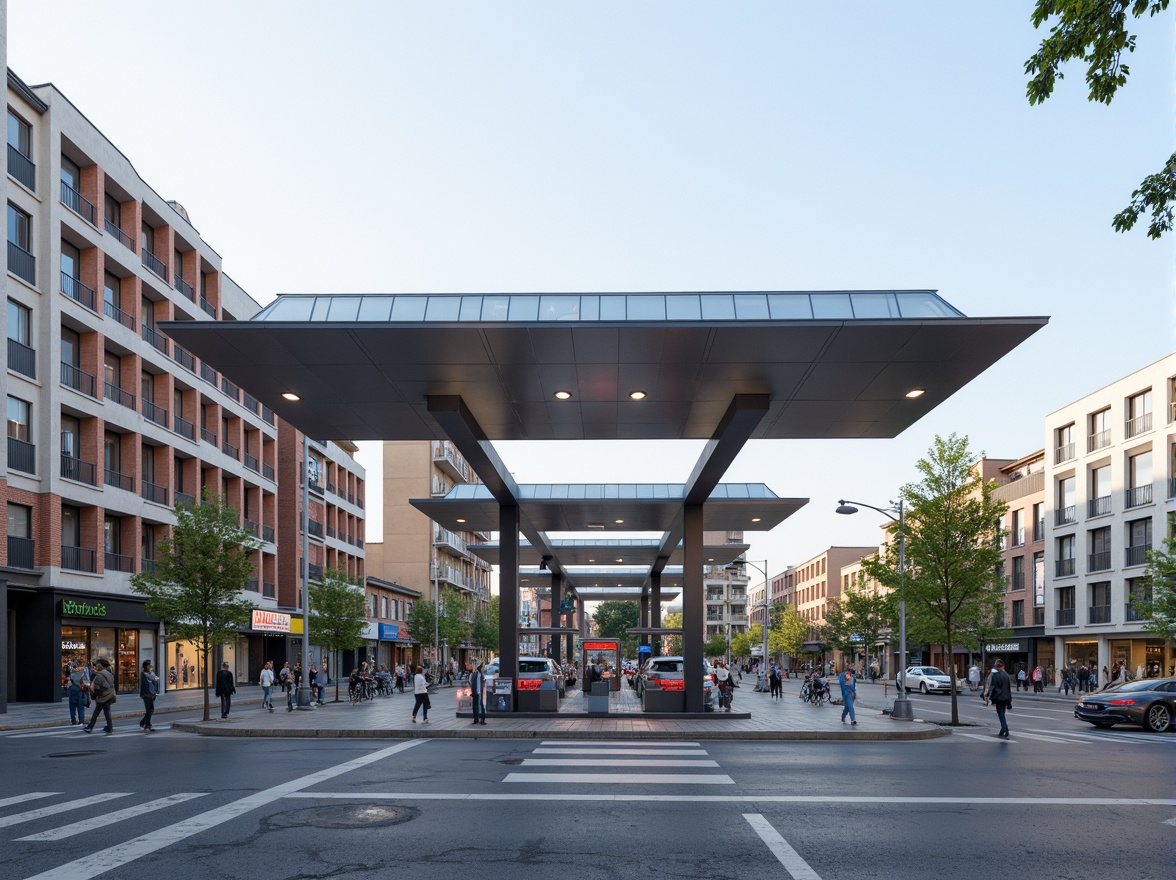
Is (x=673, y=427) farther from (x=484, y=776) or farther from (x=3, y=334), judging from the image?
(x=3, y=334)

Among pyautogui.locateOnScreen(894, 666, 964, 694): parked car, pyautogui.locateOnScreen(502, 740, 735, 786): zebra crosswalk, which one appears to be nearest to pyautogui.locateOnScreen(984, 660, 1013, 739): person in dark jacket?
pyautogui.locateOnScreen(502, 740, 735, 786): zebra crosswalk

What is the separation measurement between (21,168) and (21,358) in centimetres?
646

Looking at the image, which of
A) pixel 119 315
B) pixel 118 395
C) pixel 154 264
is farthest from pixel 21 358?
pixel 154 264

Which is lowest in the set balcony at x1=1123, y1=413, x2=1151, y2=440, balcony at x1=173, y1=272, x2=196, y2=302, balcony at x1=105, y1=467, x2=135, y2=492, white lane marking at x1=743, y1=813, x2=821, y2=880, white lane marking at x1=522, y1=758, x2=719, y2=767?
white lane marking at x1=522, y1=758, x2=719, y2=767

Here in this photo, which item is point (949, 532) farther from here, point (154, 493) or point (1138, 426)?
point (154, 493)

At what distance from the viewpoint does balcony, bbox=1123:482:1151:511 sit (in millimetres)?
51281

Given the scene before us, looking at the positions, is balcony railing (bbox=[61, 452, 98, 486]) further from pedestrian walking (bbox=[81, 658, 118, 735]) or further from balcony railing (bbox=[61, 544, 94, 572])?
pedestrian walking (bbox=[81, 658, 118, 735])

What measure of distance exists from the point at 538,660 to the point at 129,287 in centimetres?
2319

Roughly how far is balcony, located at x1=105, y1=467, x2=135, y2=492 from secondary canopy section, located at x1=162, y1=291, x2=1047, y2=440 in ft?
66.1

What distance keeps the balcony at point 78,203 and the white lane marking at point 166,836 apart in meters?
30.6

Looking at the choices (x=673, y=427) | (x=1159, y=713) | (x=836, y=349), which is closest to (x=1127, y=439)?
(x=1159, y=713)

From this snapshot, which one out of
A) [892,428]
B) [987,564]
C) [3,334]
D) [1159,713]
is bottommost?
[1159,713]

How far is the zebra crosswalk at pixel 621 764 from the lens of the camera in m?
14.6

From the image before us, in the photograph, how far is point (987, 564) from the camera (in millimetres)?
28469
